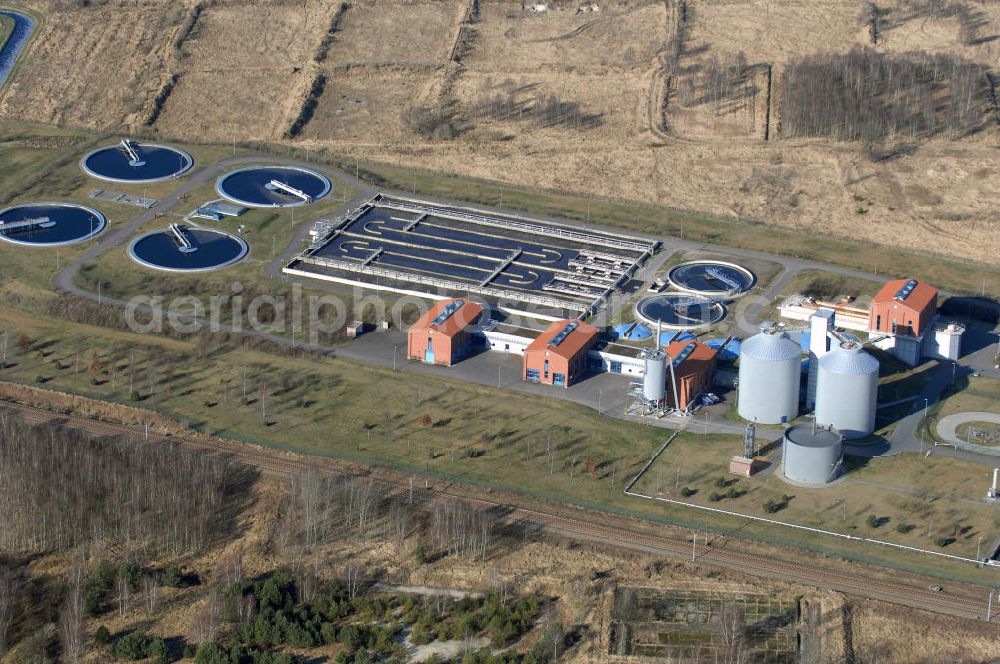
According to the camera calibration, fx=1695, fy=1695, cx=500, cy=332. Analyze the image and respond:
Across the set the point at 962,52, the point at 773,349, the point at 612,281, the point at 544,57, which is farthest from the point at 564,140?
the point at 773,349

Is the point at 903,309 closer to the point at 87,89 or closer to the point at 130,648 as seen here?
the point at 130,648

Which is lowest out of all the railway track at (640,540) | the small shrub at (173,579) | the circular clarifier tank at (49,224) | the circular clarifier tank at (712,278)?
the small shrub at (173,579)

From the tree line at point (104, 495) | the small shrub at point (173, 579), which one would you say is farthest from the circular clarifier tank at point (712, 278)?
the small shrub at point (173, 579)

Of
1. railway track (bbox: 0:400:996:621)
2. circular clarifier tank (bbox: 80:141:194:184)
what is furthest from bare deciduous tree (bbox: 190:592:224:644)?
circular clarifier tank (bbox: 80:141:194:184)

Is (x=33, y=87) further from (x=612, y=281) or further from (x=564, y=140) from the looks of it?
(x=612, y=281)

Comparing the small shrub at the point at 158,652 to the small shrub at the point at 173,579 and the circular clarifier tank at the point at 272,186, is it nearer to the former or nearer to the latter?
the small shrub at the point at 173,579

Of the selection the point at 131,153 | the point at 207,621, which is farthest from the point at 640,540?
the point at 131,153
